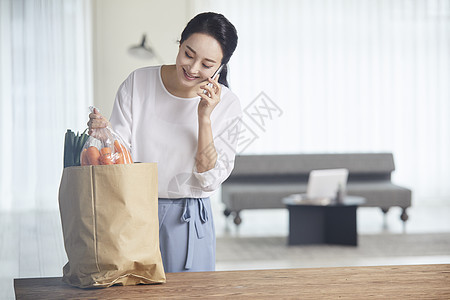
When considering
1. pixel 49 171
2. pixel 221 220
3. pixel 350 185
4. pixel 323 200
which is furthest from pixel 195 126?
pixel 221 220

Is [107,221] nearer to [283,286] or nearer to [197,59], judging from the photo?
[283,286]

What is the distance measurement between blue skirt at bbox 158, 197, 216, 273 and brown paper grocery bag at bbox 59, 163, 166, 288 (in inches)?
17.7

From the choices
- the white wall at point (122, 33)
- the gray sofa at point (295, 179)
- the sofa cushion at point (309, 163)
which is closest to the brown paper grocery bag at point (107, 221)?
the gray sofa at point (295, 179)

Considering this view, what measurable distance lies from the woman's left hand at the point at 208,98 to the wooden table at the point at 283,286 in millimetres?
416

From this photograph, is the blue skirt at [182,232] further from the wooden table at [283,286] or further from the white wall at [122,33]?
the white wall at [122,33]

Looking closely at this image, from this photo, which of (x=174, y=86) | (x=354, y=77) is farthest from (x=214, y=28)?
(x=354, y=77)

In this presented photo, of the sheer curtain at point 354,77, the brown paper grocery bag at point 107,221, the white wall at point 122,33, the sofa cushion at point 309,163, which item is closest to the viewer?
the brown paper grocery bag at point 107,221

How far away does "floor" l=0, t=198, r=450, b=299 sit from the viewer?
141 centimetres

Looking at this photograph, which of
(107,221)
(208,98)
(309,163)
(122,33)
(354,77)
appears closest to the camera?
(107,221)

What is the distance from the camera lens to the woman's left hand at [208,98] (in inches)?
54.8

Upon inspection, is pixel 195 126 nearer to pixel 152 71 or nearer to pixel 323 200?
pixel 152 71

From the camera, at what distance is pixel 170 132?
154 cm

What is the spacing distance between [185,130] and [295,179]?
468 cm

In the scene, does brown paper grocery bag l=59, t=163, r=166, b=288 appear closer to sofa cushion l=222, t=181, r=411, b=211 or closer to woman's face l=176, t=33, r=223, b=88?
woman's face l=176, t=33, r=223, b=88
